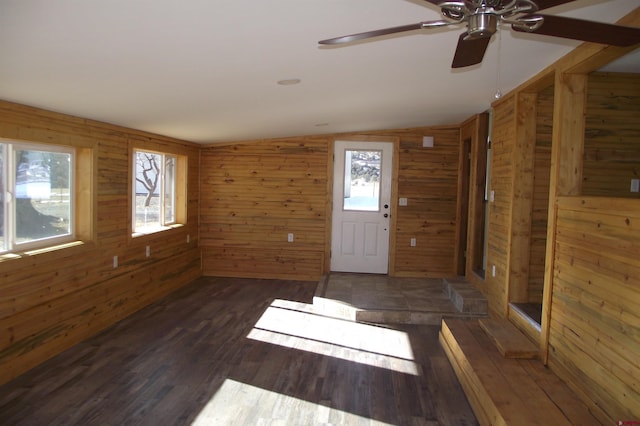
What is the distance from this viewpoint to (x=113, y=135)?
4.54 meters

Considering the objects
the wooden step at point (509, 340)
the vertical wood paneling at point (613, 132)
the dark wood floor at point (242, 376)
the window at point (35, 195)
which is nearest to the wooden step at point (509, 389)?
the wooden step at point (509, 340)

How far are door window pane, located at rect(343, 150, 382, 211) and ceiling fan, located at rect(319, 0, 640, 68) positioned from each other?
192 inches

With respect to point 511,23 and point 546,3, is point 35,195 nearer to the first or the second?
point 511,23

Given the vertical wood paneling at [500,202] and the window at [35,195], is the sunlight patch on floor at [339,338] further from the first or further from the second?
the window at [35,195]

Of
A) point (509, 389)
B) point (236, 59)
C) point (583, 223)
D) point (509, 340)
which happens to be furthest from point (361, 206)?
point (236, 59)

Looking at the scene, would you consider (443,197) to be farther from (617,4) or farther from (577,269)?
(617,4)

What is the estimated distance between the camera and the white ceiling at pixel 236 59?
187 cm

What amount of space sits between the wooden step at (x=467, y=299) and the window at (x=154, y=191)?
12.5 ft

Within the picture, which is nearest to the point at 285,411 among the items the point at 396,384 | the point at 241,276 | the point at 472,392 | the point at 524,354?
the point at 396,384

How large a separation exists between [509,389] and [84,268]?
372 centimetres

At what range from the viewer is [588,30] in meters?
1.67

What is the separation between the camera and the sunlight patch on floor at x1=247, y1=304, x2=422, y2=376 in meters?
3.86

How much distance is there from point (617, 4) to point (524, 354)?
7.87 feet

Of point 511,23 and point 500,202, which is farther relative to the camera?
point 500,202
